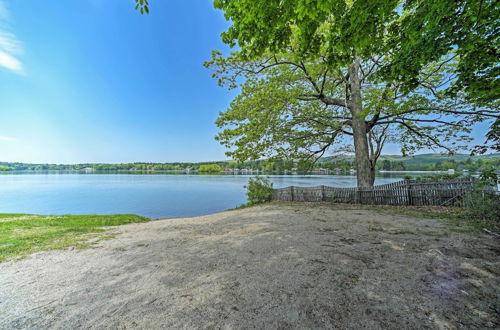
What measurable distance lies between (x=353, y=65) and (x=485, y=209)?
954 centimetres

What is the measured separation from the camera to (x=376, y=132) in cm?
1445

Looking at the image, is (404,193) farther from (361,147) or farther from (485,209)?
(485,209)

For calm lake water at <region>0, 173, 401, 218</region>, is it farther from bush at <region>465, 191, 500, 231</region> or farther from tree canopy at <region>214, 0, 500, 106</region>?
bush at <region>465, 191, 500, 231</region>

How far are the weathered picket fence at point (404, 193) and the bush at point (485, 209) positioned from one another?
1172mm

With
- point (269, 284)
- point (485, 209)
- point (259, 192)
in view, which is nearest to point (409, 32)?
point (485, 209)

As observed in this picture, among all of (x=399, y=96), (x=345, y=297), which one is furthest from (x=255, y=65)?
(x=345, y=297)

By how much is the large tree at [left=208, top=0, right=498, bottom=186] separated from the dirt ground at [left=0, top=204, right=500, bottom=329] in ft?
11.9

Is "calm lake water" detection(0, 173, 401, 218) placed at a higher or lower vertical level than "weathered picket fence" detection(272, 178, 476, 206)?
lower

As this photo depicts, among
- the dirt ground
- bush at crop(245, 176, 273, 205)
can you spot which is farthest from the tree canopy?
bush at crop(245, 176, 273, 205)

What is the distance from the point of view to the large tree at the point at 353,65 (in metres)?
4.02

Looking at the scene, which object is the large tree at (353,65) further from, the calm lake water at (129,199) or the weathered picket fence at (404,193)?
the calm lake water at (129,199)

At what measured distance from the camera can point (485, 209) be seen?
235 inches

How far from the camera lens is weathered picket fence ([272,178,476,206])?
8344mm

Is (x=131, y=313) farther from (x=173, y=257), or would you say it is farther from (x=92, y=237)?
(x=92, y=237)
